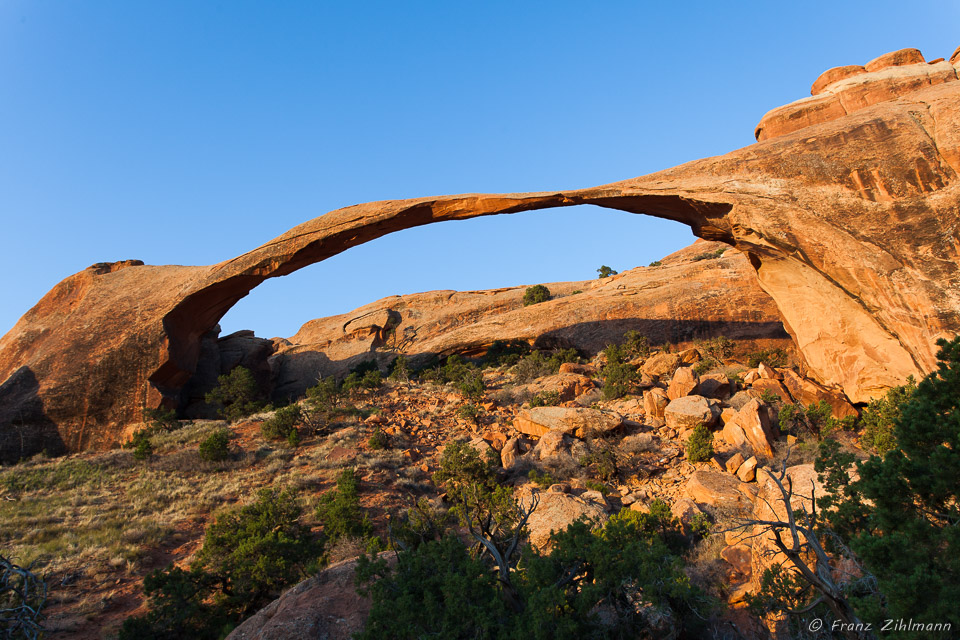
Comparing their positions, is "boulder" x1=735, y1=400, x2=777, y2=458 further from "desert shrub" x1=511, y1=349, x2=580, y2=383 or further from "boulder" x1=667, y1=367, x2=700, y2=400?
"desert shrub" x1=511, y1=349, x2=580, y2=383

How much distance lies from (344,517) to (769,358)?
1577 cm

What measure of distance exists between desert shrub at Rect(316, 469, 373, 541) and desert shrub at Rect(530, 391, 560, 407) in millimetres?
6562

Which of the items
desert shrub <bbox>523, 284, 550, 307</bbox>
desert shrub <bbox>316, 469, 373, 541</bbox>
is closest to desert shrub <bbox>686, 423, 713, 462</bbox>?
desert shrub <bbox>316, 469, 373, 541</bbox>

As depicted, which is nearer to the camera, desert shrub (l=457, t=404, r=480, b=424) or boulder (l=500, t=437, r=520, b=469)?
boulder (l=500, t=437, r=520, b=469)

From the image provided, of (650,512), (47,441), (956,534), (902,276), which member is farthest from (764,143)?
(47,441)

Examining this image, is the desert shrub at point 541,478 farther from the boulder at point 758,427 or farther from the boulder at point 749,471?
the boulder at point 758,427

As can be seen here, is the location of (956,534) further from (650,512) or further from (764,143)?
(764,143)

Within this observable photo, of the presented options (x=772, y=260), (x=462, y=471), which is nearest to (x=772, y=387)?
(x=772, y=260)

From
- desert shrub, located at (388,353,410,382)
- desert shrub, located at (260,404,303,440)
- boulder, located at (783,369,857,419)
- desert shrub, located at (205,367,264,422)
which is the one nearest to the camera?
boulder, located at (783,369,857,419)

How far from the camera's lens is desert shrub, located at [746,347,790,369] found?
18.5 meters

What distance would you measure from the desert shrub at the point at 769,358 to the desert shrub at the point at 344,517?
1449cm

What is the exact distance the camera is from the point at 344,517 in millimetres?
9844

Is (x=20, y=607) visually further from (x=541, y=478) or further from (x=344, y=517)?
(x=541, y=478)

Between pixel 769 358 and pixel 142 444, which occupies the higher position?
pixel 142 444
